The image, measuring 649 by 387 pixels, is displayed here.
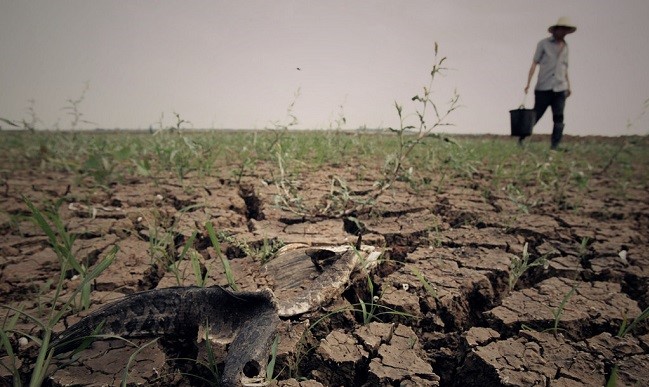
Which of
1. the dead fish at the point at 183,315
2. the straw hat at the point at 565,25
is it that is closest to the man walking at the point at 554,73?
the straw hat at the point at 565,25

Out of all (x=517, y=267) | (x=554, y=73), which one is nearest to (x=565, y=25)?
(x=554, y=73)

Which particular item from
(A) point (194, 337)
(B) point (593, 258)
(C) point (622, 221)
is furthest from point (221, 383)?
(C) point (622, 221)

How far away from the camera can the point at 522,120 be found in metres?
5.23

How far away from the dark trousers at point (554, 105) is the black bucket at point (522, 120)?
23cm

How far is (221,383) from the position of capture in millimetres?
796

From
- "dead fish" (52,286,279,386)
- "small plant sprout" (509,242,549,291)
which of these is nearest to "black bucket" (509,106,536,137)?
"small plant sprout" (509,242,549,291)

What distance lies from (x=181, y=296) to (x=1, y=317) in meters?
0.65

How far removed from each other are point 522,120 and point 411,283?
16.2 feet

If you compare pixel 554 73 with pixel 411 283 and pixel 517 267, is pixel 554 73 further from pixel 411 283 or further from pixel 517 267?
pixel 411 283

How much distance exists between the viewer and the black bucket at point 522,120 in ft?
17.0

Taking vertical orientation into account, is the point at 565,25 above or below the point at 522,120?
above

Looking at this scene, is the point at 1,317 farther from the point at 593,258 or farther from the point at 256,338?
the point at 593,258

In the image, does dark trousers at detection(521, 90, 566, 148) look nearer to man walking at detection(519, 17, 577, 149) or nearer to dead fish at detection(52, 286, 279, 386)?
man walking at detection(519, 17, 577, 149)

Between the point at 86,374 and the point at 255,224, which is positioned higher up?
the point at 255,224
